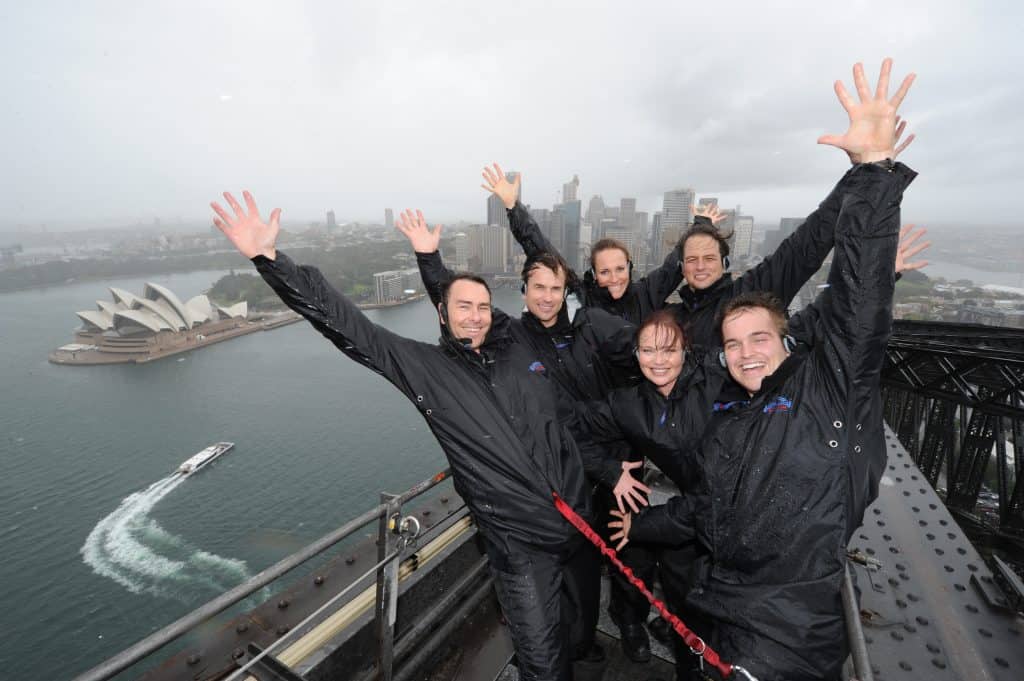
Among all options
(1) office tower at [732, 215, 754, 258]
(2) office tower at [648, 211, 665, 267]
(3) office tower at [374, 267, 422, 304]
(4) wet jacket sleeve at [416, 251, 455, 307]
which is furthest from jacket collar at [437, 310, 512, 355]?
(3) office tower at [374, 267, 422, 304]

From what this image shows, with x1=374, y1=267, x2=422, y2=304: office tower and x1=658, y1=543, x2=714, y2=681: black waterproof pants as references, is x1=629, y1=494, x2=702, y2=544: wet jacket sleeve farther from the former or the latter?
x1=374, y1=267, x2=422, y2=304: office tower

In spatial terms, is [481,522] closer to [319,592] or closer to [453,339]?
[453,339]

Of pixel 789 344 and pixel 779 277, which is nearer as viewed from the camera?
pixel 789 344

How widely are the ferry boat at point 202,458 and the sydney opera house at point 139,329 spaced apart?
63.0ft

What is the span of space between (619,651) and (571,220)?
25648 mm

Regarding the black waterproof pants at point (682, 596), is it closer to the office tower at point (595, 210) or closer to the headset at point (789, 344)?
the headset at point (789, 344)

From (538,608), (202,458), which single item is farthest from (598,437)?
(202,458)

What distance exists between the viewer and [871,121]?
55.8 inches

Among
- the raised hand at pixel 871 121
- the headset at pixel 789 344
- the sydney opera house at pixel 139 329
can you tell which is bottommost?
the sydney opera house at pixel 139 329

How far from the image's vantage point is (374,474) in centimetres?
2134

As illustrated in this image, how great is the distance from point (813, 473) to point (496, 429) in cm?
100

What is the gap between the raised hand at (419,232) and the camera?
2.57 metres

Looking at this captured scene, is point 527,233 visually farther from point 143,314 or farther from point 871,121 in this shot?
point 143,314

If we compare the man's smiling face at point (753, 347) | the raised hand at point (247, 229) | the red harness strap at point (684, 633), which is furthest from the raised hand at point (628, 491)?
the raised hand at point (247, 229)
